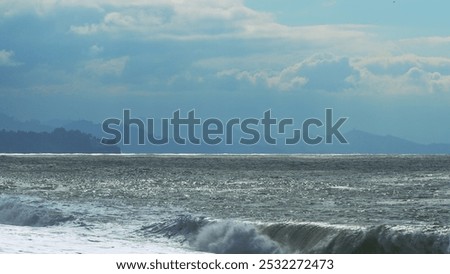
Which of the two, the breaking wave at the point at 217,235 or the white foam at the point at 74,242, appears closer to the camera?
the white foam at the point at 74,242

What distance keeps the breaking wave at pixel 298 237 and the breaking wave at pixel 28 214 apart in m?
6.10

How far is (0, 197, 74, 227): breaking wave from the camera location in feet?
123

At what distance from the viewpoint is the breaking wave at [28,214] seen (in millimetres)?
37562

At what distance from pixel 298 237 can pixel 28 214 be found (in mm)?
15687

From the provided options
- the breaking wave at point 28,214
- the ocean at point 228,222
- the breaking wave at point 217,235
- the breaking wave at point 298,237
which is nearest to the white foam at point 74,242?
the ocean at point 228,222

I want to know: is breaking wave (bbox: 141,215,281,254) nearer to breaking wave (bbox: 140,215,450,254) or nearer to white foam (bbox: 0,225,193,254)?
breaking wave (bbox: 140,215,450,254)

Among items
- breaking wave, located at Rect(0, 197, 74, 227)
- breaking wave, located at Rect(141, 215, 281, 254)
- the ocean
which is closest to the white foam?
the ocean

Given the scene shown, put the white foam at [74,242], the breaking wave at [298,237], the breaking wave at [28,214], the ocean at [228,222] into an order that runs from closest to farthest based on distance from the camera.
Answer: the white foam at [74,242], the breaking wave at [298,237], the ocean at [228,222], the breaking wave at [28,214]

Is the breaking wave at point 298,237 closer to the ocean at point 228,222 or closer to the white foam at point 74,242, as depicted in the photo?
the ocean at point 228,222

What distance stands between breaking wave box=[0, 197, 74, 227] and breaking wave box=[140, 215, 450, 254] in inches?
240

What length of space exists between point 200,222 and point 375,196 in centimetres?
2384

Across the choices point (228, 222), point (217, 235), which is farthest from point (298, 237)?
point (228, 222)

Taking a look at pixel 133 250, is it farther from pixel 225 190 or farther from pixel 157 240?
pixel 225 190

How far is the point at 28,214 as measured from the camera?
3966cm
